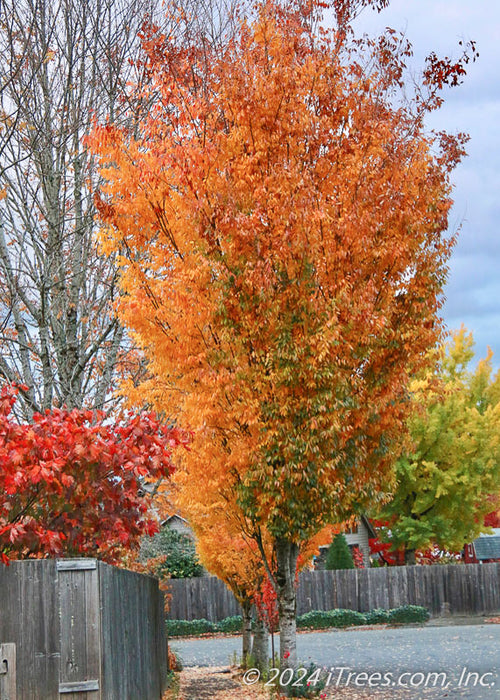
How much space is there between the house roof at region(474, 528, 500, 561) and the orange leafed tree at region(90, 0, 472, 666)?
3995cm

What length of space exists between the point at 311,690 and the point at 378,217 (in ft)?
19.0

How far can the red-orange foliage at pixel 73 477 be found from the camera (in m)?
6.23

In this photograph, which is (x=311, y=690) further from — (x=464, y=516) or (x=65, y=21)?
(x=464, y=516)

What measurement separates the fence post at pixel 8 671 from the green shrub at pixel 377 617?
27112 millimetres

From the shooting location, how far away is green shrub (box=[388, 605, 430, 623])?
30.6m

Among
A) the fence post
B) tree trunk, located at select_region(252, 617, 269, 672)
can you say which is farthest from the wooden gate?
tree trunk, located at select_region(252, 617, 269, 672)

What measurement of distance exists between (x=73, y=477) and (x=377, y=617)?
87.2 ft

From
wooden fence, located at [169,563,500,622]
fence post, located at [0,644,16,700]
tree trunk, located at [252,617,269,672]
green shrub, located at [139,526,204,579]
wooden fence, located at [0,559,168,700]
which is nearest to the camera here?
fence post, located at [0,644,16,700]

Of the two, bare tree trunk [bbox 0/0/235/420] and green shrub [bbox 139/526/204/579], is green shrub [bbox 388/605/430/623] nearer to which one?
green shrub [bbox 139/526/204/579]

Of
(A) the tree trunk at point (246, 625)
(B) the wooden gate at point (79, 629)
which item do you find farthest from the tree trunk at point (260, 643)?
(B) the wooden gate at point (79, 629)

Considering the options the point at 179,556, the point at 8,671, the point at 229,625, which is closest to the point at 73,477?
the point at 8,671

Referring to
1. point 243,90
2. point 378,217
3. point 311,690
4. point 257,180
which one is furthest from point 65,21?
point 311,690

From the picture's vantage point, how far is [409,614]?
30594 millimetres

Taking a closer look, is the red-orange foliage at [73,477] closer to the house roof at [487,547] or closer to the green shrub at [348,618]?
the green shrub at [348,618]
